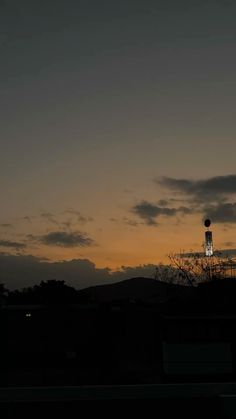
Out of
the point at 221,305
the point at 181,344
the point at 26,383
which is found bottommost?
the point at 26,383

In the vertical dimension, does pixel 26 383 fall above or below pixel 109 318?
below

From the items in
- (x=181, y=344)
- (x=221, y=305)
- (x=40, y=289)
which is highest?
(x=40, y=289)

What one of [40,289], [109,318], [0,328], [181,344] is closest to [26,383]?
[181,344]

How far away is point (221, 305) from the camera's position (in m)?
30.1

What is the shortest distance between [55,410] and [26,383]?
19812mm

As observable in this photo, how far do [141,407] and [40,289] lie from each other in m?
53.2

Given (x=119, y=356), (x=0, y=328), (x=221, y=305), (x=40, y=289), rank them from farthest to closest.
Result: (x=40, y=289), (x=0, y=328), (x=119, y=356), (x=221, y=305)

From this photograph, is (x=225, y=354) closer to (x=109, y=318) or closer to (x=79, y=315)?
(x=109, y=318)

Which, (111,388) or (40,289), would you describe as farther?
(40,289)

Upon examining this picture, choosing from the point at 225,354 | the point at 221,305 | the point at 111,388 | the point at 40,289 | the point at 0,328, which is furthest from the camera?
the point at 40,289

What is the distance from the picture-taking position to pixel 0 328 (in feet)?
129

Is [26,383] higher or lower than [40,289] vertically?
lower

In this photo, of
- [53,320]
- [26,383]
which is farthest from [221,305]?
[53,320]

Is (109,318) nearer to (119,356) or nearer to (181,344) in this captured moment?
(119,356)
